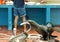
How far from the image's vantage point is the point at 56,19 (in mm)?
6480

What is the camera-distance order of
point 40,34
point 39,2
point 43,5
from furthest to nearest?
point 39,2 < point 43,5 < point 40,34

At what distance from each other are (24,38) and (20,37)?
0.04m

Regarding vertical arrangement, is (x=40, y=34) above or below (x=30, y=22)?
below

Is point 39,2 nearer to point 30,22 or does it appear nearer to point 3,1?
point 3,1

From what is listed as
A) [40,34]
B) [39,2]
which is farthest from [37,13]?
[40,34]

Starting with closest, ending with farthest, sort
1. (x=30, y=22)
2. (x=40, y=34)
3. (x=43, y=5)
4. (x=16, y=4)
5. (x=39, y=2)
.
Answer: (x=30, y=22) < (x=40, y=34) < (x=16, y=4) < (x=43, y=5) < (x=39, y=2)

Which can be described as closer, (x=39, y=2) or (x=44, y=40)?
(x=44, y=40)

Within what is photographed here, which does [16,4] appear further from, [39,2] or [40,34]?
[40,34]

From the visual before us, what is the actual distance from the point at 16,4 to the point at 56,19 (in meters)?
1.85

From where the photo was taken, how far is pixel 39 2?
6.27 meters

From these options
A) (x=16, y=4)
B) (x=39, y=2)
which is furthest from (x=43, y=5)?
(x=16, y=4)

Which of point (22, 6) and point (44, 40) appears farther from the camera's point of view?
point (22, 6)

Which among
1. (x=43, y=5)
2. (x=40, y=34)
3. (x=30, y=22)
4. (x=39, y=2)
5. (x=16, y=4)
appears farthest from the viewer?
(x=39, y=2)

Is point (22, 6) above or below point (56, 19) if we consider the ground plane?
above
